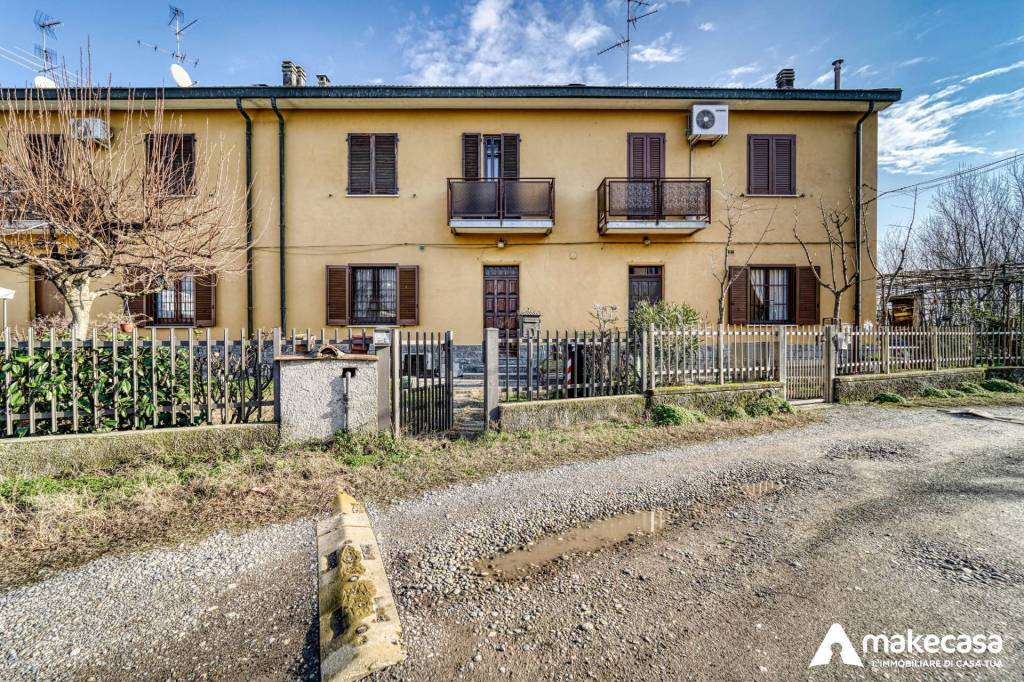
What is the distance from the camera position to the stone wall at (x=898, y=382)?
922cm

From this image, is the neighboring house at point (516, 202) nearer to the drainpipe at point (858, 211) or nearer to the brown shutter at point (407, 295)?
the brown shutter at point (407, 295)

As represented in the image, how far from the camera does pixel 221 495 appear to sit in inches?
160

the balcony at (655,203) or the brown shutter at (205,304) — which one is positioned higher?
the balcony at (655,203)

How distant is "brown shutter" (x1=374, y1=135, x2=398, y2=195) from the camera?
1266 cm

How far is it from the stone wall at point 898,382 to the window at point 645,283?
5084 millimetres

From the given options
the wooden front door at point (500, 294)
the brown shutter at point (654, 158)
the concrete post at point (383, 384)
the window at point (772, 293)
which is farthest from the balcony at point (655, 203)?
the concrete post at point (383, 384)

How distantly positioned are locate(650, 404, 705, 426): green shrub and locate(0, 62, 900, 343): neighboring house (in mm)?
5920

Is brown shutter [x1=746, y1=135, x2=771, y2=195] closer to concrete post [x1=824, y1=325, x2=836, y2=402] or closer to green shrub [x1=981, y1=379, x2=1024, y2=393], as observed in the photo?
concrete post [x1=824, y1=325, x2=836, y2=402]

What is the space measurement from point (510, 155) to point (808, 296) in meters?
9.42

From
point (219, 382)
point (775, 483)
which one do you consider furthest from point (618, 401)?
point (219, 382)

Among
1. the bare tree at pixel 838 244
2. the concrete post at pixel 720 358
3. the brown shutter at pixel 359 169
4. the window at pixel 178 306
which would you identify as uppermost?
the brown shutter at pixel 359 169

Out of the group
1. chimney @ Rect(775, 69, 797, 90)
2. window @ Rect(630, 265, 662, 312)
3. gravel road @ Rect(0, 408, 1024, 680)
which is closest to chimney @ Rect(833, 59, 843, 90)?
chimney @ Rect(775, 69, 797, 90)

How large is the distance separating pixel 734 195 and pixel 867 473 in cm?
1023

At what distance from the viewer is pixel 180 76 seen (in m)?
12.7
